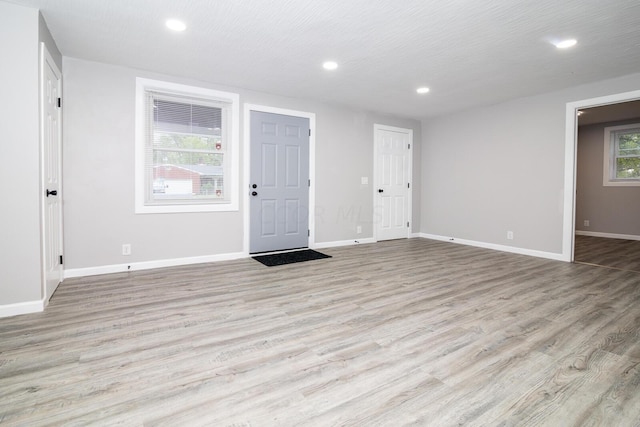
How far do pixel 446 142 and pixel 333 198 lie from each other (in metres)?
2.54

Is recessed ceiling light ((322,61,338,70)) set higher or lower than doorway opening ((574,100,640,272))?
higher

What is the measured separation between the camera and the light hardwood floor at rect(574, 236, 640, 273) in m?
4.45

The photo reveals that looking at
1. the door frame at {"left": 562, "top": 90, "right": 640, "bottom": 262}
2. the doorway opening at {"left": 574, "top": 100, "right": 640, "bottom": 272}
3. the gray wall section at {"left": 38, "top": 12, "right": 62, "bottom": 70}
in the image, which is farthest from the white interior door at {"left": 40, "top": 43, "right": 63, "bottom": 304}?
the doorway opening at {"left": 574, "top": 100, "right": 640, "bottom": 272}

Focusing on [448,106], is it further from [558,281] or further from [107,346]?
[107,346]

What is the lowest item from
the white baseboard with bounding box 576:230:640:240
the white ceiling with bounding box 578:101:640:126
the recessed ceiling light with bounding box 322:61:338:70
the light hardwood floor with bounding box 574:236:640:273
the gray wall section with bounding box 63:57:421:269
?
the light hardwood floor with bounding box 574:236:640:273

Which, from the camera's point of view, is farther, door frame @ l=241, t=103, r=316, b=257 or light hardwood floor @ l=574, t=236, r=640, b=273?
door frame @ l=241, t=103, r=316, b=257

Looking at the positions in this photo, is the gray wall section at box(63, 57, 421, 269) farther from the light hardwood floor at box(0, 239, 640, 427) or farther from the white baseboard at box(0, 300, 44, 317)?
the white baseboard at box(0, 300, 44, 317)

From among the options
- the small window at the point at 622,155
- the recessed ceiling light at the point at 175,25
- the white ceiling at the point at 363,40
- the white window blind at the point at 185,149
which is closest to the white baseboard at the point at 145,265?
the white window blind at the point at 185,149

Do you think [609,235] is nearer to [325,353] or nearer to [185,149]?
[325,353]

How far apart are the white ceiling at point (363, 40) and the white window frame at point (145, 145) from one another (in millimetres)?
193

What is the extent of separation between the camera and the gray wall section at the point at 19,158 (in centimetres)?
250

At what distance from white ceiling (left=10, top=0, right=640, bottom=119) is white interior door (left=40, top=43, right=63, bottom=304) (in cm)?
44

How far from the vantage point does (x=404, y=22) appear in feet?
9.08

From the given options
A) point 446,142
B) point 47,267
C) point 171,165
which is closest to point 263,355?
point 47,267
